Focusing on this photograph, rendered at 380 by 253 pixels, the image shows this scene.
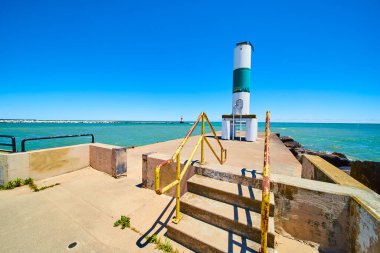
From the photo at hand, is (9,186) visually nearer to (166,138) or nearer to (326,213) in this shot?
(326,213)

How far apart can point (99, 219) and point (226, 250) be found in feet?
7.72

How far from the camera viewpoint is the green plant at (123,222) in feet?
9.25

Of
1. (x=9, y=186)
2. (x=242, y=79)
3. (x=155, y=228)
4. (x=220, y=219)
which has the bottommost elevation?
(x=155, y=228)

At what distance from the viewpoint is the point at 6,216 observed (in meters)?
3.03

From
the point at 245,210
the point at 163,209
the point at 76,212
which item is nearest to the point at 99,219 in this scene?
the point at 76,212

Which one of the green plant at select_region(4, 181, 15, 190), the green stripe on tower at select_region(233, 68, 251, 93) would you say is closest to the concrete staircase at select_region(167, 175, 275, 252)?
the green plant at select_region(4, 181, 15, 190)

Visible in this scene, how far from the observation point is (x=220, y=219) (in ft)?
8.15

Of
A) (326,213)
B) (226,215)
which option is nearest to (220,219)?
(226,215)

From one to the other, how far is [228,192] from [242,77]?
1096 centimetres

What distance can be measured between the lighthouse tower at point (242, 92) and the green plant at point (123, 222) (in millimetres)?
10203

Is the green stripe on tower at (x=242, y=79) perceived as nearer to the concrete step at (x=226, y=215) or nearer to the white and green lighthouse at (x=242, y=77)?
the white and green lighthouse at (x=242, y=77)

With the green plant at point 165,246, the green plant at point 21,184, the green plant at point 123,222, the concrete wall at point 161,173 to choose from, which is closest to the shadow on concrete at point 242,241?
the green plant at point 165,246

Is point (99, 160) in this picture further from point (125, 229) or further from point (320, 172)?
point (320, 172)

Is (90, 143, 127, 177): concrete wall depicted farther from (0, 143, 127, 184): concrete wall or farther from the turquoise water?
the turquoise water
